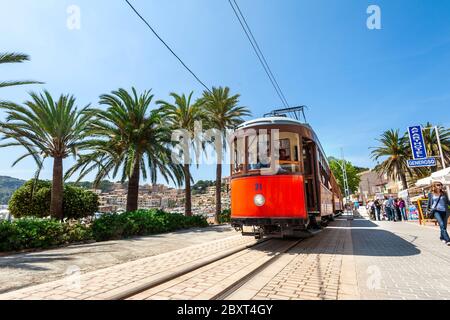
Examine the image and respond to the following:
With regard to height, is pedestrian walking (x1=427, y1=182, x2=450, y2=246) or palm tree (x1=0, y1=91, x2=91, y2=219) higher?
palm tree (x1=0, y1=91, x2=91, y2=219)

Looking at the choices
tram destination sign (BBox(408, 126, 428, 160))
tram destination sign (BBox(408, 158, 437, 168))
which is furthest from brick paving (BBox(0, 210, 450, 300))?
tram destination sign (BBox(408, 126, 428, 160))

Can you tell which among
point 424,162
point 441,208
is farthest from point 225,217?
point 441,208

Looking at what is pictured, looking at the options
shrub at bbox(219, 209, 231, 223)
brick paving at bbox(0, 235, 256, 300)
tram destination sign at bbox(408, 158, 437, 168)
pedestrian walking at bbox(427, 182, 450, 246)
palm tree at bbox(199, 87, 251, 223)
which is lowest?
brick paving at bbox(0, 235, 256, 300)

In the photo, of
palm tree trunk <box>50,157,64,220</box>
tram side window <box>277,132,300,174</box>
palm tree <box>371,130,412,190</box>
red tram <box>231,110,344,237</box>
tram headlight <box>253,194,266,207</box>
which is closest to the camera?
red tram <box>231,110,344,237</box>

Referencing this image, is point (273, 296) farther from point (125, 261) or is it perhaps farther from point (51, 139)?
point (51, 139)

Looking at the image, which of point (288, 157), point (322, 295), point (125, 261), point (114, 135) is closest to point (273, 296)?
point (322, 295)

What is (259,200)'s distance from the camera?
23.4ft

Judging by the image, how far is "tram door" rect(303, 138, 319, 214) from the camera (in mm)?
7949

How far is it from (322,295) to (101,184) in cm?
1548

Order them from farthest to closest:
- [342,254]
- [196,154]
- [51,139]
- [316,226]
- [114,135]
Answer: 1. [196,154]
2. [114,135]
3. [51,139]
4. [316,226]
5. [342,254]

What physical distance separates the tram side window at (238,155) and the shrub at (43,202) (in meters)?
15.1

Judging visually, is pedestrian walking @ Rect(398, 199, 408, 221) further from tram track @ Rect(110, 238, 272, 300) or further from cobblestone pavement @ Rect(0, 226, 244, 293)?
cobblestone pavement @ Rect(0, 226, 244, 293)

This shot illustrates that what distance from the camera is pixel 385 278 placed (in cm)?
446

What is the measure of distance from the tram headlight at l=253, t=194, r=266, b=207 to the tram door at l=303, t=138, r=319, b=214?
154 cm
